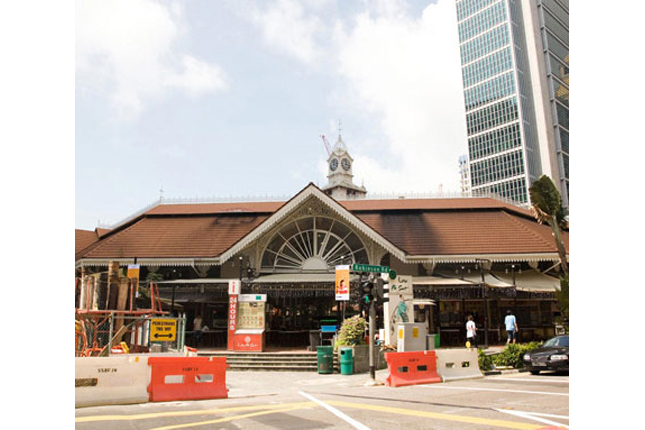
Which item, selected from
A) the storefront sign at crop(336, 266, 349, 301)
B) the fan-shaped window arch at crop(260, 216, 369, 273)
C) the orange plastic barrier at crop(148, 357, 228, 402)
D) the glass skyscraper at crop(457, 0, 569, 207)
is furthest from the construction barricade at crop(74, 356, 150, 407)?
the glass skyscraper at crop(457, 0, 569, 207)

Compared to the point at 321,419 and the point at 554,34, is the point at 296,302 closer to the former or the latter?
the point at 321,419

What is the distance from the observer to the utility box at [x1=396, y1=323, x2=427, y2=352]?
14398 millimetres

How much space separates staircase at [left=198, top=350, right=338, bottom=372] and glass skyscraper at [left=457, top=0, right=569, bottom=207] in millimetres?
88199

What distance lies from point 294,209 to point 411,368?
12375mm

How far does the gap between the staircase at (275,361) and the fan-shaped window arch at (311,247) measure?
284 inches

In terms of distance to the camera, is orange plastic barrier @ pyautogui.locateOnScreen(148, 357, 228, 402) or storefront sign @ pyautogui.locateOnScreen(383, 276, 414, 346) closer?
orange plastic barrier @ pyautogui.locateOnScreen(148, 357, 228, 402)

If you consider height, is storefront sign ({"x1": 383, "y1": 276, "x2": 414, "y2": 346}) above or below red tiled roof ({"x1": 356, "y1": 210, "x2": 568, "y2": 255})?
below

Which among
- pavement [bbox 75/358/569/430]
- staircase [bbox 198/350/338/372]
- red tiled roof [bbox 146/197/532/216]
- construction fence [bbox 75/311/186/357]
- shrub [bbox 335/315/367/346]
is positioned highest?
red tiled roof [bbox 146/197/532/216]

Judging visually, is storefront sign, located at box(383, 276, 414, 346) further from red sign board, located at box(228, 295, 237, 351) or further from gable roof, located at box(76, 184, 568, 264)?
gable roof, located at box(76, 184, 568, 264)

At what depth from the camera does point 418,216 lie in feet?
91.1

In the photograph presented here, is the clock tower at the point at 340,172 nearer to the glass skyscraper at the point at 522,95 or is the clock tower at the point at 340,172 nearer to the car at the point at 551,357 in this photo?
the glass skyscraper at the point at 522,95

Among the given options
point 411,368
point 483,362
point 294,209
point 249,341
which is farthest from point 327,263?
point 411,368

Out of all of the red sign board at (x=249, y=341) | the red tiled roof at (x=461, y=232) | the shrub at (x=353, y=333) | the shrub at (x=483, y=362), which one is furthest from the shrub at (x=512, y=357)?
the red sign board at (x=249, y=341)

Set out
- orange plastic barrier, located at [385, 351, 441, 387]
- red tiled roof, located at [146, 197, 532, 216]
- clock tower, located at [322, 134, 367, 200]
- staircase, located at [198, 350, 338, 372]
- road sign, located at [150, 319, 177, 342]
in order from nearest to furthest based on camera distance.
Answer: orange plastic barrier, located at [385, 351, 441, 387] < road sign, located at [150, 319, 177, 342] < staircase, located at [198, 350, 338, 372] < red tiled roof, located at [146, 197, 532, 216] < clock tower, located at [322, 134, 367, 200]
